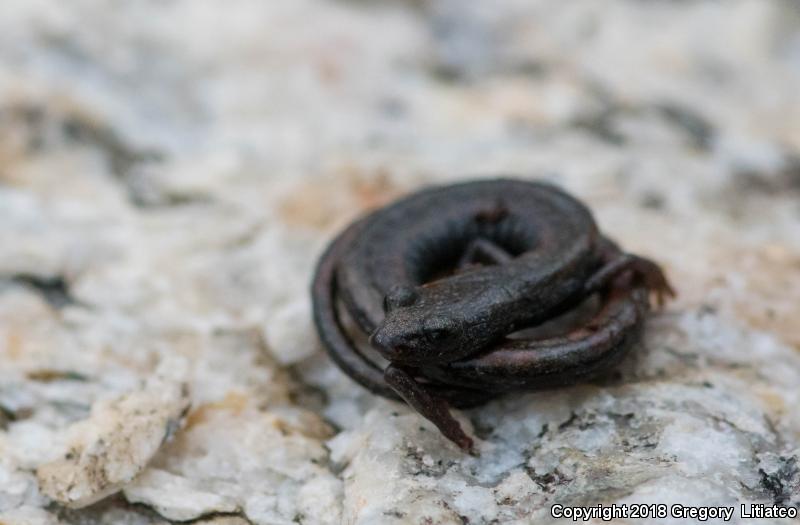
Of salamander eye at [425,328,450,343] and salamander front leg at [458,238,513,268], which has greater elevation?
salamander eye at [425,328,450,343]

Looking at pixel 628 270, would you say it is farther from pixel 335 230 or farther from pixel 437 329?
pixel 335 230

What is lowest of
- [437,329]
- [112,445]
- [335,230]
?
[112,445]

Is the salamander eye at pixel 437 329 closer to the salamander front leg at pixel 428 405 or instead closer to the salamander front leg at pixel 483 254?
the salamander front leg at pixel 428 405

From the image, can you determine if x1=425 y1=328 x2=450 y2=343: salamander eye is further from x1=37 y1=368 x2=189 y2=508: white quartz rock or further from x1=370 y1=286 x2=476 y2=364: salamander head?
x1=37 y1=368 x2=189 y2=508: white quartz rock

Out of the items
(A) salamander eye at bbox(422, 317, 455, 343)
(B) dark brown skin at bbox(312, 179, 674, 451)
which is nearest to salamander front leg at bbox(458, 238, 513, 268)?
(B) dark brown skin at bbox(312, 179, 674, 451)

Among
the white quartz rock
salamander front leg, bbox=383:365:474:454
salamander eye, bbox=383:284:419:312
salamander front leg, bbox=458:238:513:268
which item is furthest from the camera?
salamander front leg, bbox=458:238:513:268

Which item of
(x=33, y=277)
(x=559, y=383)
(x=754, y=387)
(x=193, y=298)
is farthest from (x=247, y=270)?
(x=754, y=387)

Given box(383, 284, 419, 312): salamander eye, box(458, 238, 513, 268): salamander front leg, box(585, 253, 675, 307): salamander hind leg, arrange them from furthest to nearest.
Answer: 1. box(458, 238, 513, 268): salamander front leg
2. box(585, 253, 675, 307): salamander hind leg
3. box(383, 284, 419, 312): salamander eye

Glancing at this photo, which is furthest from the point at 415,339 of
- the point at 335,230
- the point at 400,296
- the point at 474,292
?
the point at 335,230
